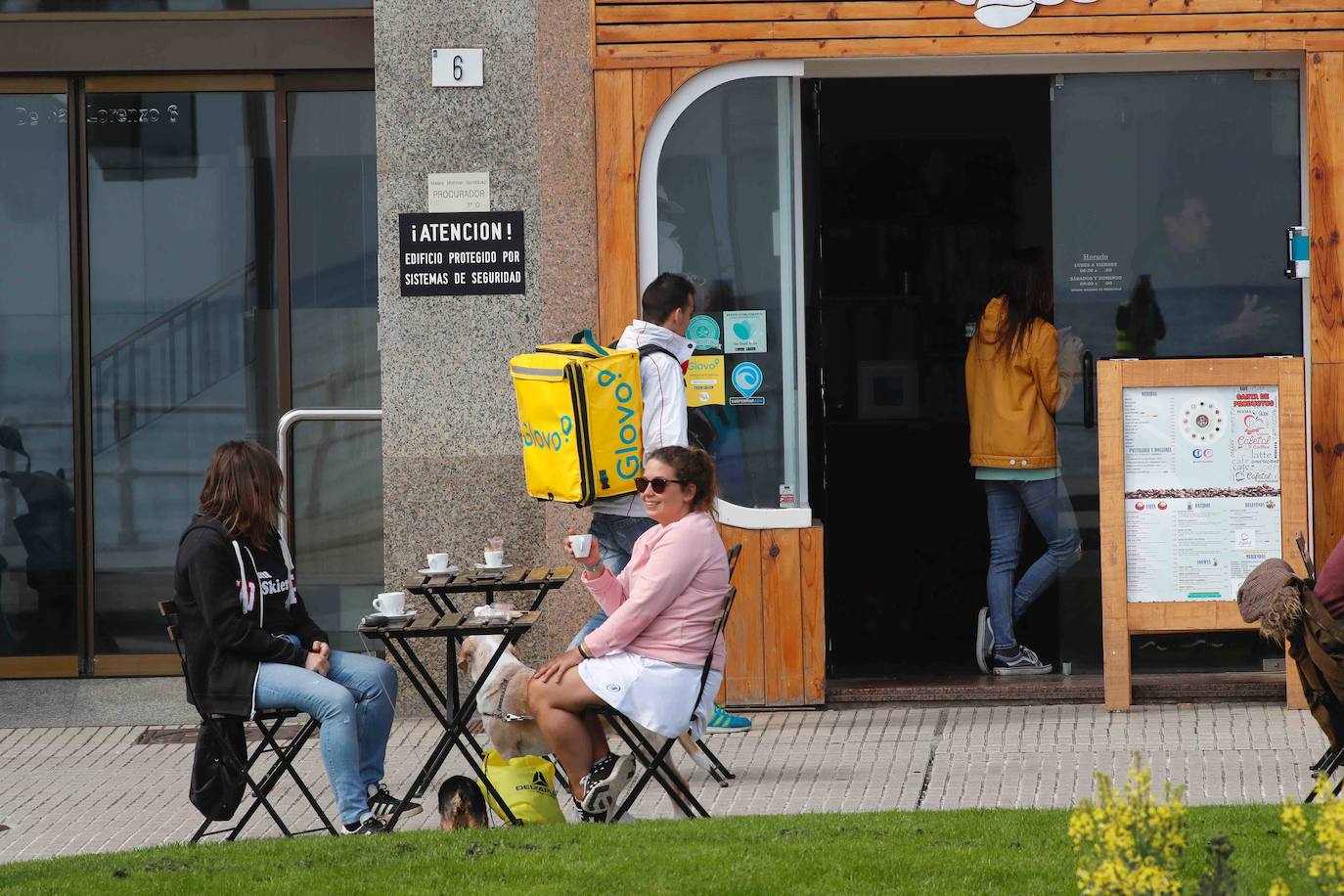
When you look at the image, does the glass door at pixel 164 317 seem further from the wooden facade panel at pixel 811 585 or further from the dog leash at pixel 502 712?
the dog leash at pixel 502 712

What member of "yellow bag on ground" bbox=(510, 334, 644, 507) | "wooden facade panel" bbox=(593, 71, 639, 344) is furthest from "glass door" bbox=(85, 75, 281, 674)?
"yellow bag on ground" bbox=(510, 334, 644, 507)

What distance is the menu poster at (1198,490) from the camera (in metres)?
7.94

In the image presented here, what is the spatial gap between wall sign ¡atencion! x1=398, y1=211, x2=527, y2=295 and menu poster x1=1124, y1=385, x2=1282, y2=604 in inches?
108

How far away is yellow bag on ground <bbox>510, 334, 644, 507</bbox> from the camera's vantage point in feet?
23.0

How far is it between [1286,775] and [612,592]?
2.56m

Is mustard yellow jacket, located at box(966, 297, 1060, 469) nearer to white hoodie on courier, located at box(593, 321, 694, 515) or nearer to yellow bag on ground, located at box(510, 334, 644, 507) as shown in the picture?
white hoodie on courier, located at box(593, 321, 694, 515)

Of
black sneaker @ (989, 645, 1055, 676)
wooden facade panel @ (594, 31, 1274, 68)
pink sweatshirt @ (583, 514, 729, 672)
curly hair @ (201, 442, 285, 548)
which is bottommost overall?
black sneaker @ (989, 645, 1055, 676)

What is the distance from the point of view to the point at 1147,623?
313 inches

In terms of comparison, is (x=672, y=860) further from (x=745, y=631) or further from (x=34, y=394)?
(x=34, y=394)

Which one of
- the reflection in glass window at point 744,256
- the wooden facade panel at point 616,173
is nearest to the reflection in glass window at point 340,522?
the wooden facade panel at point 616,173

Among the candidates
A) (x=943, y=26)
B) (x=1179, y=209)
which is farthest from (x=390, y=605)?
(x=1179, y=209)

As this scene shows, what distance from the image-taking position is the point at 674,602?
6047 millimetres

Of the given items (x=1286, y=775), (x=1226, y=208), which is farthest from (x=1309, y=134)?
(x=1286, y=775)

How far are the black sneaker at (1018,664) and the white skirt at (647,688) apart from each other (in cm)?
321
